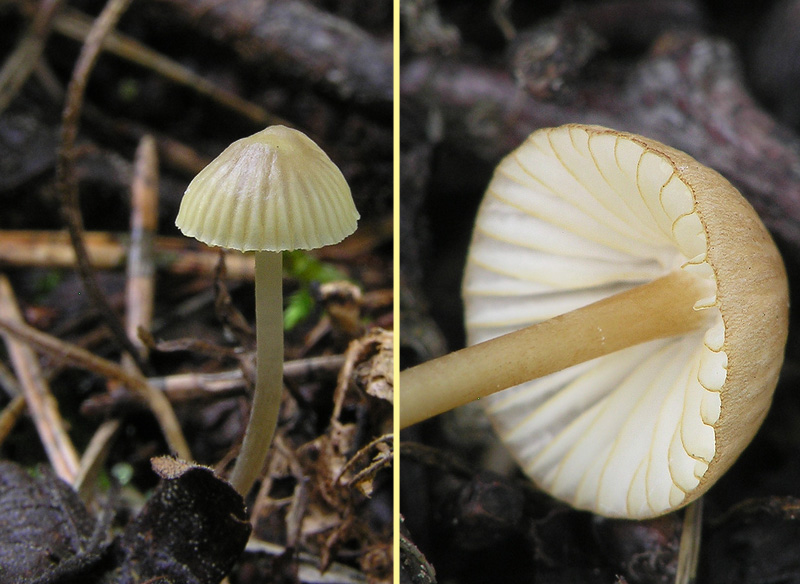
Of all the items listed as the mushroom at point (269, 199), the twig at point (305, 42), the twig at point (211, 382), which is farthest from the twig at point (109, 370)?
the twig at point (305, 42)

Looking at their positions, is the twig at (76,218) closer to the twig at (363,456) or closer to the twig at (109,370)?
the twig at (109,370)

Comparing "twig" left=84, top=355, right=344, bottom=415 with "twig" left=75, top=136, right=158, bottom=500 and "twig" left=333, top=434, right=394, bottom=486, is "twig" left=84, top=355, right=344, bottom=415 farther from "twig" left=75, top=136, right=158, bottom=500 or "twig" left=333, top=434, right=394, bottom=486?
"twig" left=333, top=434, right=394, bottom=486

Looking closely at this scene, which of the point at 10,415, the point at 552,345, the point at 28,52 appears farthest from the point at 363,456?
the point at 28,52

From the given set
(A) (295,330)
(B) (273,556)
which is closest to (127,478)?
(B) (273,556)

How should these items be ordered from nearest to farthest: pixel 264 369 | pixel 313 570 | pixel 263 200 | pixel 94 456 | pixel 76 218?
pixel 263 200 → pixel 264 369 → pixel 313 570 → pixel 94 456 → pixel 76 218

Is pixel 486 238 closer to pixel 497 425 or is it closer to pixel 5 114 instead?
pixel 497 425

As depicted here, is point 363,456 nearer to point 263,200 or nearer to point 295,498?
point 295,498
